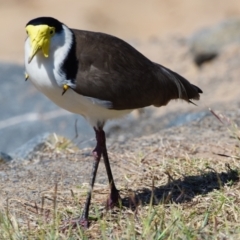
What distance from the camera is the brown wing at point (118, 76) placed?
4602 mm

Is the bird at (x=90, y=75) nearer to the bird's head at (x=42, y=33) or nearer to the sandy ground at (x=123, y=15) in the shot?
the bird's head at (x=42, y=33)

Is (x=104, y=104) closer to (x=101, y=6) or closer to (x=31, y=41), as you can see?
(x=31, y=41)

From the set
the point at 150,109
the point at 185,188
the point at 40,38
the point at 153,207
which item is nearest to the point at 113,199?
the point at 153,207

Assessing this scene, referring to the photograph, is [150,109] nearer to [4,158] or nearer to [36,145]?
[36,145]

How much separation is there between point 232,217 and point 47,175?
1600mm

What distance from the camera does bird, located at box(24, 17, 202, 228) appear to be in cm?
447

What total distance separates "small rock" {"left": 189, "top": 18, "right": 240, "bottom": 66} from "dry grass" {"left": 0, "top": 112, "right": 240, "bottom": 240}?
20.8 ft

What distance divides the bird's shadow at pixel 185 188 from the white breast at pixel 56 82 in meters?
0.68

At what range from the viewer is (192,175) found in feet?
17.8

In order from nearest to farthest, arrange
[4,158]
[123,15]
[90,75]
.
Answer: [90,75]
[4,158]
[123,15]

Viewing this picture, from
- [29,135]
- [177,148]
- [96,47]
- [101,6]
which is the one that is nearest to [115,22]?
[101,6]

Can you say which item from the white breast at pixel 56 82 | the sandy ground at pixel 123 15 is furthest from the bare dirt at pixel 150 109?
the white breast at pixel 56 82

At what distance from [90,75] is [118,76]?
22 cm

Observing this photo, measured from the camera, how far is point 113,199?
16.1 feet
